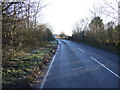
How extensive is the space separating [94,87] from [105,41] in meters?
24.6

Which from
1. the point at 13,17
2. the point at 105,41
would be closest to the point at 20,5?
the point at 13,17

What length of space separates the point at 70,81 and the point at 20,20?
4.99 metres

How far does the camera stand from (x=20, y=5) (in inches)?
402

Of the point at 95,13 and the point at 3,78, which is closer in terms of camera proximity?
the point at 3,78

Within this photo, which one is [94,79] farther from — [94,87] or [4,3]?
[4,3]

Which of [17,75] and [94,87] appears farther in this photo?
[17,75]

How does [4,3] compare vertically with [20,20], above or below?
above

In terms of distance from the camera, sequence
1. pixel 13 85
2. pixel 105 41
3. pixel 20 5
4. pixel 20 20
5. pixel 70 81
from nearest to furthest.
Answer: pixel 13 85 → pixel 70 81 → pixel 20 5 → pixel 20 20 → pixel 105 41

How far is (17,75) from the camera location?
873cm

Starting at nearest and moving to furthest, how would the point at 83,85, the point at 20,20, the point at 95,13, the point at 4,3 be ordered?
the point at 83,85 < the point at 4,3 < the point at 20,20 < the point at 95,13

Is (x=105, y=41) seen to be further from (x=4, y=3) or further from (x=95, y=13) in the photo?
(x=4, y=3)

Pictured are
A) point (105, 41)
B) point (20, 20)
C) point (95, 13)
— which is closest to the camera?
point (20, 20)

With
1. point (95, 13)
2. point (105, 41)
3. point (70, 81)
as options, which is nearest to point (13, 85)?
point (70, 81)

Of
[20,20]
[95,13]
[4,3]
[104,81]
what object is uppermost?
[95,13]
